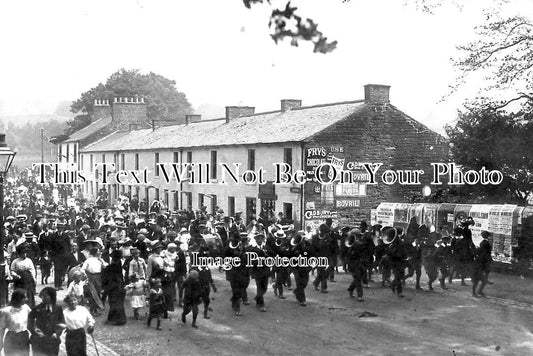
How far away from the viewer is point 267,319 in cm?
1369

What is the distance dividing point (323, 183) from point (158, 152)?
1625 centimetres

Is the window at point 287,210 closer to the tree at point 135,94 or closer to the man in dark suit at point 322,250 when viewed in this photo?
the man in dark suit at point 322,250

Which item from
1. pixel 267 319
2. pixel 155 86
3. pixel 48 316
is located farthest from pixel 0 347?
pixel 155 86

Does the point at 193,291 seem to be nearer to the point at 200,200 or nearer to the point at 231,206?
the point at 231,206

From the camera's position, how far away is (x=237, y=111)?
39.0 meters

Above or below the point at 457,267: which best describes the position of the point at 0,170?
above

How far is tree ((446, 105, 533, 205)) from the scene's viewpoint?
2206 cm

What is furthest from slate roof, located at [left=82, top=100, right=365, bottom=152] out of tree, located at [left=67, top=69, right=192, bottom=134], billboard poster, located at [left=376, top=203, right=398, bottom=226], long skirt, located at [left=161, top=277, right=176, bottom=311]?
tree, located at [left=67, top=69, right=192, bottom=134]

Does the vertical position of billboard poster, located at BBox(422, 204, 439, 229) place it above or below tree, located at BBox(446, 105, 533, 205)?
below

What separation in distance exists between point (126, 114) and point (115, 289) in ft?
150

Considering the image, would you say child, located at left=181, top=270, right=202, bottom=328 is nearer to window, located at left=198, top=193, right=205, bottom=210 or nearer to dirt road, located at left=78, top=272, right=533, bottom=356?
dirt road, located at left=78, top=272, right=533, bottom=356

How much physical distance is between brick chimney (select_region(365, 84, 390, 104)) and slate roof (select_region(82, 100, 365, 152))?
571 mm

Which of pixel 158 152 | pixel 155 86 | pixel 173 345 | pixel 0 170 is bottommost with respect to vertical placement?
pixel 173 345

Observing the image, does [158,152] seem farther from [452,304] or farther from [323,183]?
[452,304]
